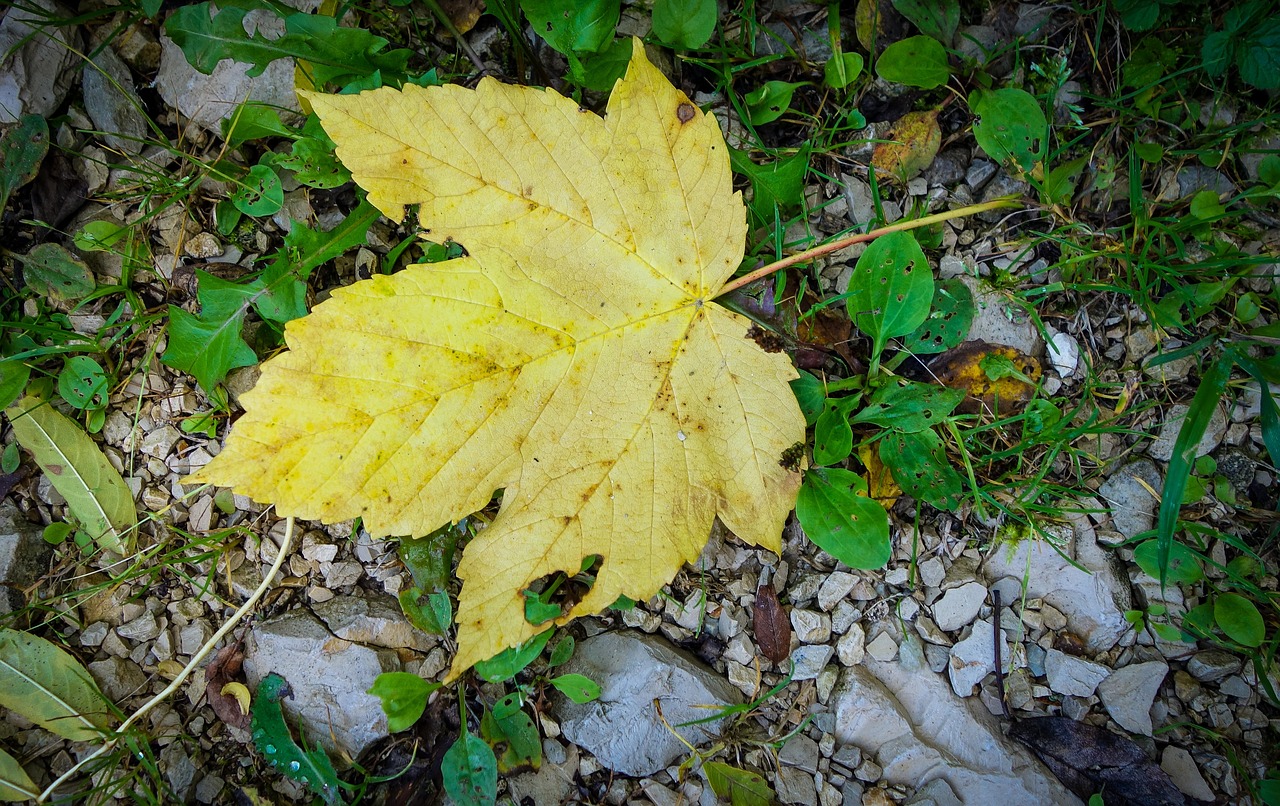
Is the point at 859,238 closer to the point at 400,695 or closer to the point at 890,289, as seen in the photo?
the point at 890,289

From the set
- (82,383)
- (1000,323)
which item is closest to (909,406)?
(1000,323)

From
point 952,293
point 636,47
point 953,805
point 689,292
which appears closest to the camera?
point 636,47

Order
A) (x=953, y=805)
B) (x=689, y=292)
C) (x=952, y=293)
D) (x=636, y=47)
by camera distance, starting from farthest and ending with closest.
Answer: (x=952, y=293), (x=953, y=805), (x=689, y=292), (x=636, y=47)

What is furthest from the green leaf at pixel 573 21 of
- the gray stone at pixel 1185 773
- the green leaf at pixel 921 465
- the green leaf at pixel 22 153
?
the gray stone at pixel 1185 773

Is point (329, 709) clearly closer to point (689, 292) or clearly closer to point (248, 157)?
point (689, 292)

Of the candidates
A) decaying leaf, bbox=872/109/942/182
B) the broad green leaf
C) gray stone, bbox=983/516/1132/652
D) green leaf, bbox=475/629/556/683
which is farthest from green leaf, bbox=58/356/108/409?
gray stone, bbox=983/516/1132/652

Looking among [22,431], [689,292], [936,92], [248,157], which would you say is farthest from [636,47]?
[22,431]
